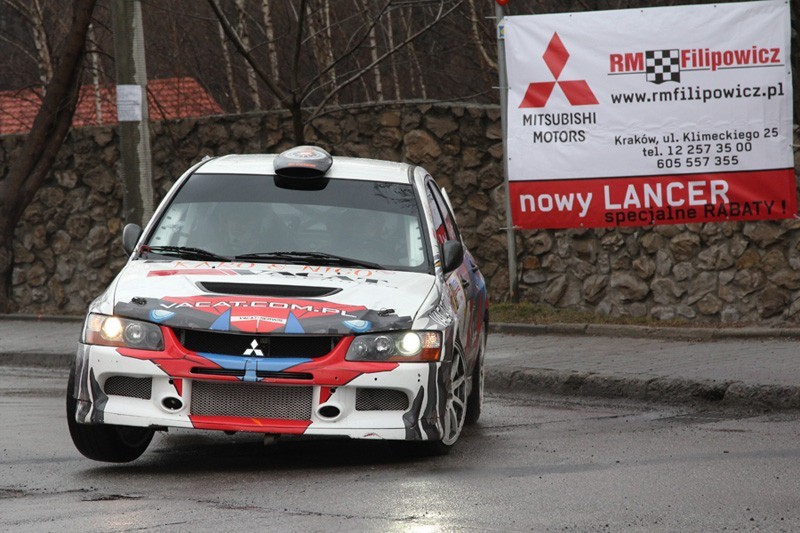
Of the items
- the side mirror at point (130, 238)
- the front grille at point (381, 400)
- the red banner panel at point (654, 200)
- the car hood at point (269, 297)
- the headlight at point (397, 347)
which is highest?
the red banner panel at point (654, 200)

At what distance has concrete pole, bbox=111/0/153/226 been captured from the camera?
50.1 ft

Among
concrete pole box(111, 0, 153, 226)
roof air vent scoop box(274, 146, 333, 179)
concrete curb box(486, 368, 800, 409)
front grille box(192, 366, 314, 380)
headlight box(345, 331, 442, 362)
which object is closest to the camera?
front grille box(192, 366, 314, 380)

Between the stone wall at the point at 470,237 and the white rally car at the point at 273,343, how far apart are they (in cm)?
715

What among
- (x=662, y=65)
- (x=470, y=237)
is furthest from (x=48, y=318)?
(x=662, y=65)

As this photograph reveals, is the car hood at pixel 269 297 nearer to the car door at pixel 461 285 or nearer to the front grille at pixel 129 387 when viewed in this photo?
the front grille at pixel 129 387

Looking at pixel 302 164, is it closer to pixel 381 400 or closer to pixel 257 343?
pixel 257 343

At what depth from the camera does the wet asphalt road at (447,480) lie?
6.17 m

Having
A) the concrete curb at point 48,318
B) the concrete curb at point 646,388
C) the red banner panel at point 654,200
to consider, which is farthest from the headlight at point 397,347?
the concrete curb at point 48,318

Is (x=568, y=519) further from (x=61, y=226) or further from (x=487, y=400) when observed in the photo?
(x=61, y=226)

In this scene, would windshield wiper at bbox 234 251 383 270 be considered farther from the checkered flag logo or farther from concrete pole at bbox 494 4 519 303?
the checkered flag logo

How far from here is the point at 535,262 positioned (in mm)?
16266

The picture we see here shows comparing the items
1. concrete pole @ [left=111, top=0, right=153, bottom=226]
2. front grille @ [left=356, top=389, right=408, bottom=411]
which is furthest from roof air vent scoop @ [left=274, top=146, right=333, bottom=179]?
concrete pole @ [left=111, top=0, right=153, bottom=226]

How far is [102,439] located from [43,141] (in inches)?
470

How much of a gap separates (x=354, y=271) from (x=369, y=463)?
3.44ft
